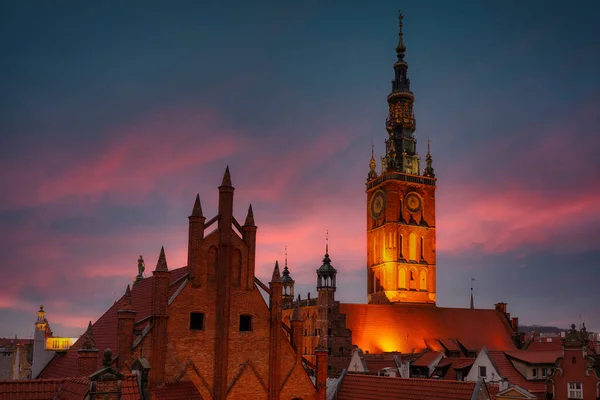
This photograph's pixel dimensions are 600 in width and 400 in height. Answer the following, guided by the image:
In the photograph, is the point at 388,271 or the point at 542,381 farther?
the point at 388,271

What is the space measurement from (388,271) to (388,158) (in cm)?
2283

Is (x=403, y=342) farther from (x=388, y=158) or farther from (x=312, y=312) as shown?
(x=388, y=158)

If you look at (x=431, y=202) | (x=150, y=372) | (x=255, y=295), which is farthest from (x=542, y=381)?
(x=431, y=202)

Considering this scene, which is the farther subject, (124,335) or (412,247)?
(412,247)

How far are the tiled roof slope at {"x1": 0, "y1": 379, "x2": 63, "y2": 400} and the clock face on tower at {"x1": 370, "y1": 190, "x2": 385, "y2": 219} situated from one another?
96781 mm

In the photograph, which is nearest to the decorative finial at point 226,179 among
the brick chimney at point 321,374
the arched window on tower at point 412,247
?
the brick chimney at point 321,374

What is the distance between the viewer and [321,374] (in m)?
34.8

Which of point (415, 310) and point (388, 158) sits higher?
point (388, 158)

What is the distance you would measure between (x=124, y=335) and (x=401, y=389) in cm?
1724

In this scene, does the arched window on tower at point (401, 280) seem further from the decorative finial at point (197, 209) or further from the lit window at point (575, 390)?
the decorative finial at point (197, 209)

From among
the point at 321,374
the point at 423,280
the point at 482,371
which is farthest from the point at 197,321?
the point at 423,280

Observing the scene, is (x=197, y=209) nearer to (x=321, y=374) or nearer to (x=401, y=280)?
(x=321, y=374)

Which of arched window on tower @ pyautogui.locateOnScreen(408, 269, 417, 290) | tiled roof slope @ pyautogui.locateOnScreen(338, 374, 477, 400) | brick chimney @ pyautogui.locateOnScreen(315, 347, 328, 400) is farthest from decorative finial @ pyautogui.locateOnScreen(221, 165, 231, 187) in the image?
arched window on tower @ pyautogui.locateOnScreen(408, 269, 417, 290)

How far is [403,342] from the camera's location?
87.8 m
